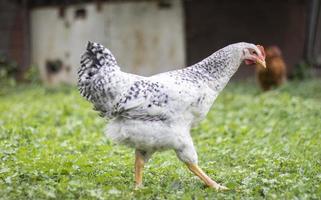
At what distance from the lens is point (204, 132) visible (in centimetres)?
1034

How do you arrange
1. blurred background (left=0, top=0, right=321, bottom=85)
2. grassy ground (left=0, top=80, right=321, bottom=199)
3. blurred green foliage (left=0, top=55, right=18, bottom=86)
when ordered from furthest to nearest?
blurred green foliage (left=0, top=55, right=18, bottom=86)
blurred background (left=0, top=0, right=321, bottom=85)
grassy ground (left=0, top=80, right=321, bottom=199)

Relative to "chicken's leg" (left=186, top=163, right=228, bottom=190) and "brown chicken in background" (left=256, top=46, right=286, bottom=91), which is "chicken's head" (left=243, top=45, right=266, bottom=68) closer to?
"chicken's leg" (left=186, top=163, right=228, bottom=190)

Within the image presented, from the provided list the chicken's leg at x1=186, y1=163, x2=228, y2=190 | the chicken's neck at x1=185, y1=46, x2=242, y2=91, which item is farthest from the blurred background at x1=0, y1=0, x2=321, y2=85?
the chicken's leg at x1=186, y1=163, x2=228, y2=190

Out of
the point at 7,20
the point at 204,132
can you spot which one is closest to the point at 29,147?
the point at 204,132

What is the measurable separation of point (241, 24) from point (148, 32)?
2.42 metres

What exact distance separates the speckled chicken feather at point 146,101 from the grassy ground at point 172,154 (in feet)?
1.58

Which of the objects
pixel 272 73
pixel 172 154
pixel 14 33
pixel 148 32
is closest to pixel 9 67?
pixel 14 33

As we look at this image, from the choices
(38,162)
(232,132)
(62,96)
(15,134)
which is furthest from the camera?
(62,96)

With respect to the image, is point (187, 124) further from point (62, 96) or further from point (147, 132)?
point (62, 96)

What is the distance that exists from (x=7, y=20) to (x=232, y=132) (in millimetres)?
9014

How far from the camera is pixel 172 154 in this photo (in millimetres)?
8898

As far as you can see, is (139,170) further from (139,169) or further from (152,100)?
(152,100)

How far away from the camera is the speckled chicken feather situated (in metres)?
6.17

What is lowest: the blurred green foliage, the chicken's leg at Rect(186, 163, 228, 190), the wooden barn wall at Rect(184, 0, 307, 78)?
the blurred green foliage
